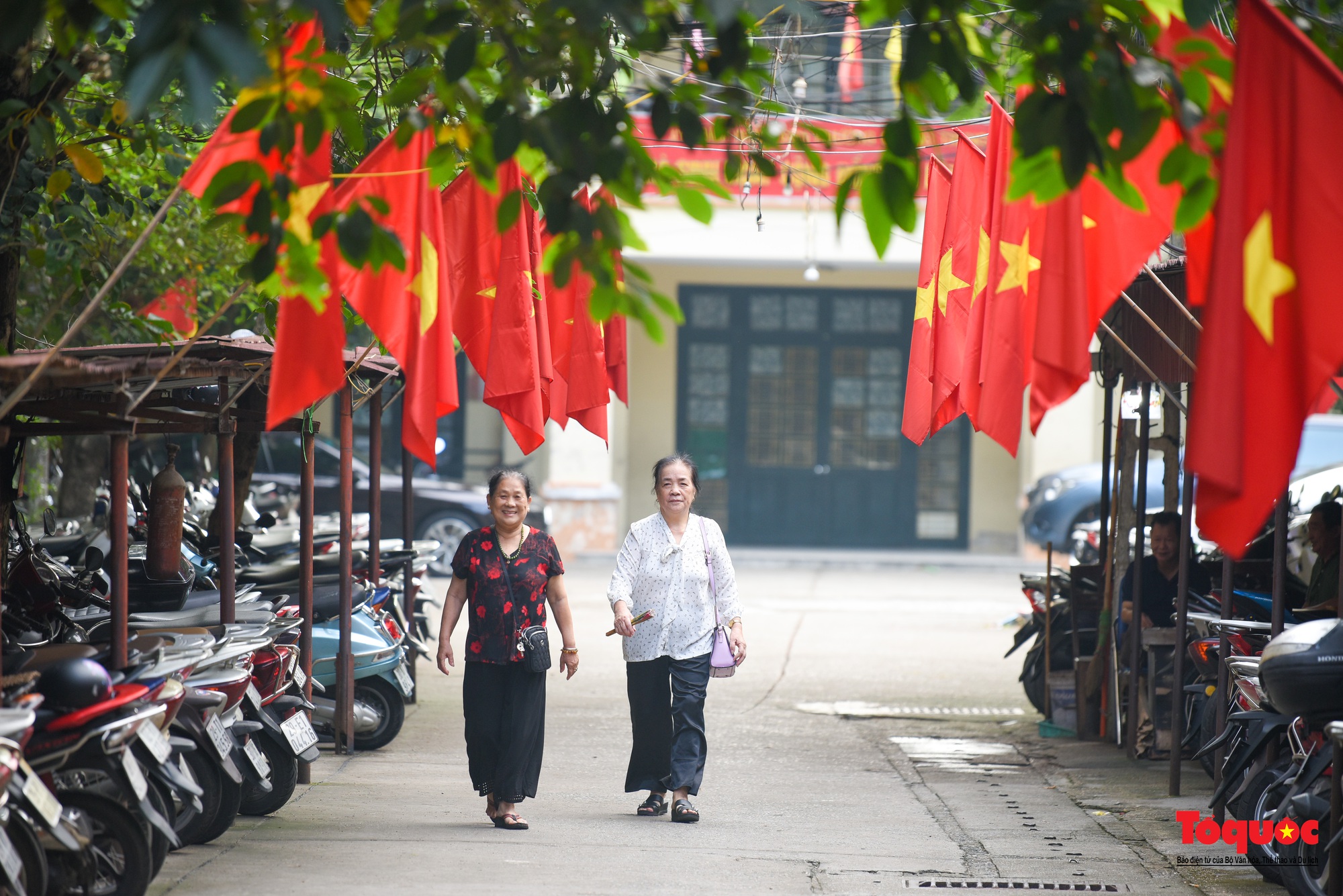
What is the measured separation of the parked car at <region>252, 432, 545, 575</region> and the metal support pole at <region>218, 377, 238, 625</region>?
35.5 feet

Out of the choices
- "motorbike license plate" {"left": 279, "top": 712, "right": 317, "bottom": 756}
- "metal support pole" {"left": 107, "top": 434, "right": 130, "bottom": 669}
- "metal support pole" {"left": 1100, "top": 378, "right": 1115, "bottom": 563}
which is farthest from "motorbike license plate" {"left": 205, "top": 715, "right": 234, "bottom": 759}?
"metal support pole" {"left": 1100, "top": 378, "right": 1115, "bottom": 563}

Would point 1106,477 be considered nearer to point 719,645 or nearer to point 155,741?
point 719,645

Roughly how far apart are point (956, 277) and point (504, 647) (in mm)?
2859

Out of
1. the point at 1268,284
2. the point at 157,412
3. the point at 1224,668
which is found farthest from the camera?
the point at 1224,668

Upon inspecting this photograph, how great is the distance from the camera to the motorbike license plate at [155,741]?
487 cm

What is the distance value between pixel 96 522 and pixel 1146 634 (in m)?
7.80

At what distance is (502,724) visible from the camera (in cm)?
663

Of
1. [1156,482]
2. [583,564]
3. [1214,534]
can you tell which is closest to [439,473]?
[583,564]

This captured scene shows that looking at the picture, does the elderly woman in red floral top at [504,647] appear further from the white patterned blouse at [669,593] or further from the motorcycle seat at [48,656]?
the motorcycle seat at [48,656]

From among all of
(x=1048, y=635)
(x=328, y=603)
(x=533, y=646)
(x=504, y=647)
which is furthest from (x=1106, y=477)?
(x=328, y=603)

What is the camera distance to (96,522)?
11.2m

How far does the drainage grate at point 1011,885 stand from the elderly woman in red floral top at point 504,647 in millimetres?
1835

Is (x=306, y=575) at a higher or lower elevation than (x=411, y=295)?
lower

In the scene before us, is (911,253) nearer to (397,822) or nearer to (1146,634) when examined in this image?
(1146,634)
